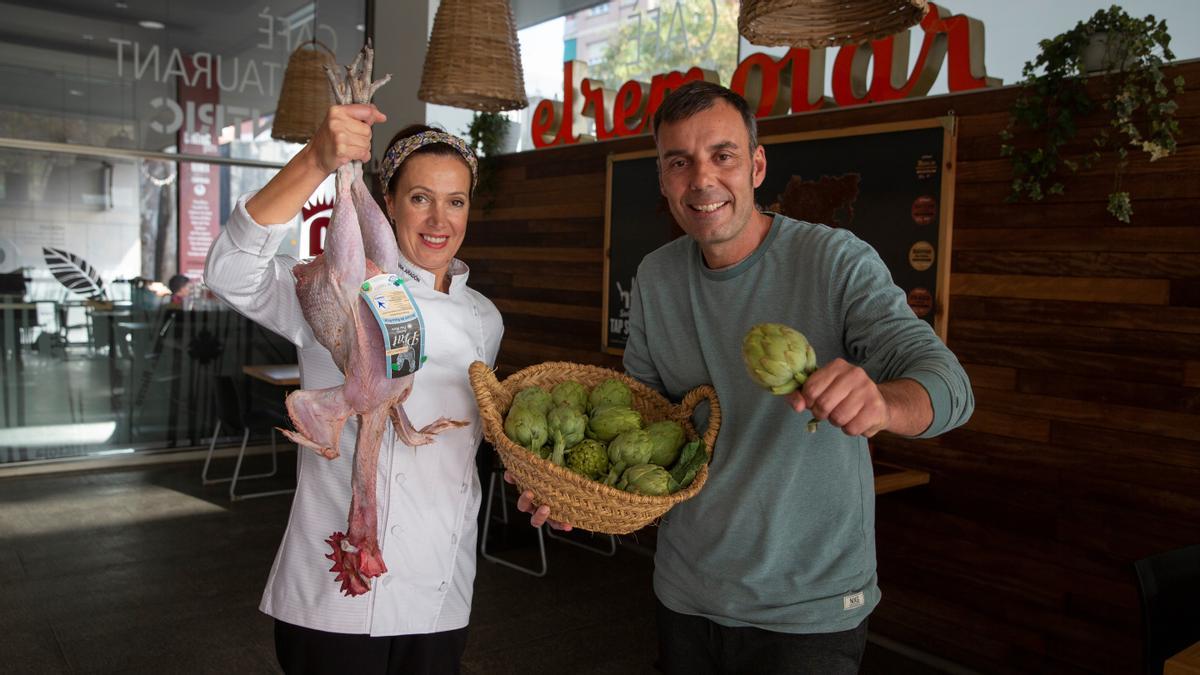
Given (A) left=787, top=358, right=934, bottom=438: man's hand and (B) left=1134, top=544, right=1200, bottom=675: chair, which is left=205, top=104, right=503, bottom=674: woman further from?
(B) left=1134, top=544, right=1200, bottom=675: chair

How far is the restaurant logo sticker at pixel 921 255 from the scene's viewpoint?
398 cm

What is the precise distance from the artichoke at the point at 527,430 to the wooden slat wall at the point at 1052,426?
8.82 feet

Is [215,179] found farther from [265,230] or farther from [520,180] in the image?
[265,230]

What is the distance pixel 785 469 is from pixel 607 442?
0.36m

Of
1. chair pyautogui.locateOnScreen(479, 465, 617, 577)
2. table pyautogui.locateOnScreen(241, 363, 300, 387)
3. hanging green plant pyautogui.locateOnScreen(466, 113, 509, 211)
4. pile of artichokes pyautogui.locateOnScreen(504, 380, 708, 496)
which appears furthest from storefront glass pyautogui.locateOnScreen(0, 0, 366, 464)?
pile of artichokes pyautogui.locateOnScreen(504, 380, 708, 496)

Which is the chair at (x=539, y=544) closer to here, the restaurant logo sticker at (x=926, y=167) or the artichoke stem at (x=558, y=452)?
the restaurant logo sticker at (x=926, y=167)

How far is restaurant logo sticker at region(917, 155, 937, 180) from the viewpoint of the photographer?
3.97m

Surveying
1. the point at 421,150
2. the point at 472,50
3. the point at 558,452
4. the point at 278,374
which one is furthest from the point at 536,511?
the point at 278,374

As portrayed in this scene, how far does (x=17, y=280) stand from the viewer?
6.99 metres

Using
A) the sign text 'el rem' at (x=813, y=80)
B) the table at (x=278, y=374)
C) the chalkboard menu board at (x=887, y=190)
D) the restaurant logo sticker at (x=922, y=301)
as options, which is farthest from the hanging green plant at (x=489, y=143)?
the restaurant logo sticker at (x=922, y=301)

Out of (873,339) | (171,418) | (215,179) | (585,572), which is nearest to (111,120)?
(215,179)

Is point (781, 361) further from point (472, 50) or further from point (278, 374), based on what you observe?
point (278, 374)

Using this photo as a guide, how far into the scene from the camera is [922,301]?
4.00 meters

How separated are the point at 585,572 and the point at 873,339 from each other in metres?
3.87
